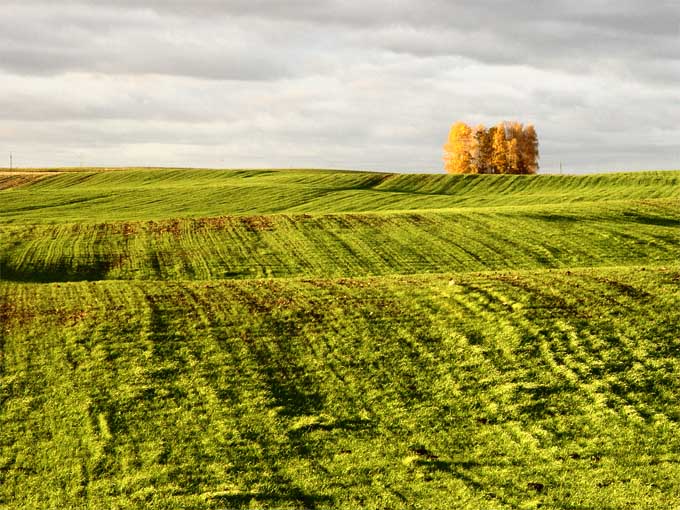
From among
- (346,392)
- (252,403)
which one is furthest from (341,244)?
(252,403)

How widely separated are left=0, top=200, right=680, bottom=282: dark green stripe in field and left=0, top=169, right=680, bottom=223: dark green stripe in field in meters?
14.6

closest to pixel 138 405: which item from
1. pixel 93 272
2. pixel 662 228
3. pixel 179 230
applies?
pixel 93 272

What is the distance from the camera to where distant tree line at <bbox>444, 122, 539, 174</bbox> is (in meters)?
123

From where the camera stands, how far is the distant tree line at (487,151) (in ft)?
404

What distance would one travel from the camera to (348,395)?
19.9m

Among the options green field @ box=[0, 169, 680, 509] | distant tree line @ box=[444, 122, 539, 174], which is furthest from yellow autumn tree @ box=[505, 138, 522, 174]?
green field @ box=[0, 169, 680, 509]

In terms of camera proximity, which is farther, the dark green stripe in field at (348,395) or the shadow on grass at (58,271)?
the shadow on grass at (58,271)

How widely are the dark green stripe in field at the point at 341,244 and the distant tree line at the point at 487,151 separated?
70.0 metres

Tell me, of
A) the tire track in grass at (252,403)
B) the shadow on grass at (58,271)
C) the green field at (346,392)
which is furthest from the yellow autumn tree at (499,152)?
the tire track in grass at (252,403)

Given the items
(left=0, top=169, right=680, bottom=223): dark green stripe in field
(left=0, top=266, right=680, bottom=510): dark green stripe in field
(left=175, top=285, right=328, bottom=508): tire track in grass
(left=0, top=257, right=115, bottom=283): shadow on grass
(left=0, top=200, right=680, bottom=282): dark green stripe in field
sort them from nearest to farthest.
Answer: (left=175, top=285, right=328, bottom=508): tire track in grass → (left=0, top=266, right=680, bottom=510): dark green stripe in field → (left=0, top=257, right=115, bottom=283): shadow on grass → (left=0, top=200, right=680, bottom=282): dark green stripe in field → (left=0, top=169, right=680, bottom=223): dark green stripe in field

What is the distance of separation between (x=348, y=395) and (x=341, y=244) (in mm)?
25268

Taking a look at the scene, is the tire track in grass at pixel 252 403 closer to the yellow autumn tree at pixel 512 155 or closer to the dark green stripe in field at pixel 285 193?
the dark green stripe in field at pixel 285 193

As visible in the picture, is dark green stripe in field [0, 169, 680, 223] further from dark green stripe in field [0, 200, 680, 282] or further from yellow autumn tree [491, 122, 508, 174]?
yellow autumn tree [491, 122, 508, 174]

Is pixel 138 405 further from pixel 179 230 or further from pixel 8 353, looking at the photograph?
pixel 179 230
